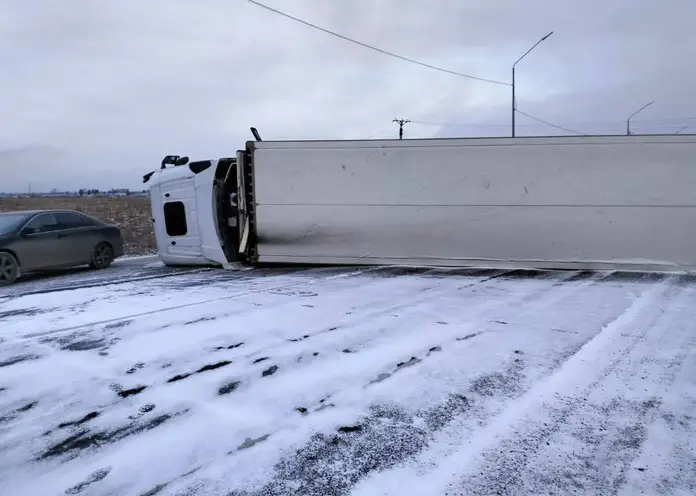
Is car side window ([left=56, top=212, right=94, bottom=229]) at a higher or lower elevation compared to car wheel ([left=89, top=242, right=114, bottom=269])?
higher

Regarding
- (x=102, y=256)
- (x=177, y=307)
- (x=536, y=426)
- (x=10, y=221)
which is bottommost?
(x=536, y=426)

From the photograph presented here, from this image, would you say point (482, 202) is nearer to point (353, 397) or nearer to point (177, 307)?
point (177, 307)

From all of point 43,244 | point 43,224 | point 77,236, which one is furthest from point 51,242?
point 77,236

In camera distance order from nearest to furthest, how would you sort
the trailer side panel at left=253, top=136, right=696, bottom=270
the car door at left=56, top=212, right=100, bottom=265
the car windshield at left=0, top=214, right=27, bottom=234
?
the trailer side panel at left=253, top=136, right=696, bottom=270
the car windshield at left=0, top=214, right=27, bottom=234
the car door at left=56, top=212, right=100, bottom=265

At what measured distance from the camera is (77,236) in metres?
11.2

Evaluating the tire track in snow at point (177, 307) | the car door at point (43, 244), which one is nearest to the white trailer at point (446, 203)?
the tire track in snow at point (177, 307)

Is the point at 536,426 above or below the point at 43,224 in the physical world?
below

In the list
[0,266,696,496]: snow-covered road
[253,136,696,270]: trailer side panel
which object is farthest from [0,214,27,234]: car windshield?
[253,136,696,270]: trailer side panel

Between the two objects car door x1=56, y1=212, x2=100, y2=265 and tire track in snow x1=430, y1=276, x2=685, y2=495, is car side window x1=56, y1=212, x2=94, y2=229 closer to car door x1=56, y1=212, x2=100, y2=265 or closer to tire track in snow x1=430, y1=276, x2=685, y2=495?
car door x1=56, y1=212, x2=100, y2=265

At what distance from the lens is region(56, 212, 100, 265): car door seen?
434 inches

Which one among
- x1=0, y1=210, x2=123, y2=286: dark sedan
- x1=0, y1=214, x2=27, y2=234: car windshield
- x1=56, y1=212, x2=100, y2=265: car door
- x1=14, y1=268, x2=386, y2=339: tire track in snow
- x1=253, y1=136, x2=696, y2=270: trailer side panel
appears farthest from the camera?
x1=56, y1=212, x2=100, y2=265: car door

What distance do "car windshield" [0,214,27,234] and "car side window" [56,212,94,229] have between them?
2.37 feet

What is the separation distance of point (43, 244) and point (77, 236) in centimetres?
82

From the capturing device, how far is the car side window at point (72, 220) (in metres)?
11.1
